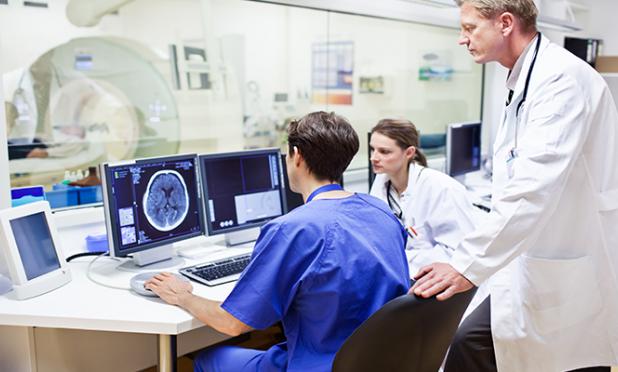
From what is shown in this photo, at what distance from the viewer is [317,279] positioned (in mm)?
1271

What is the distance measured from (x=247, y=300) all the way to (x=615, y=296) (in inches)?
42.3

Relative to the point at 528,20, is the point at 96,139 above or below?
below

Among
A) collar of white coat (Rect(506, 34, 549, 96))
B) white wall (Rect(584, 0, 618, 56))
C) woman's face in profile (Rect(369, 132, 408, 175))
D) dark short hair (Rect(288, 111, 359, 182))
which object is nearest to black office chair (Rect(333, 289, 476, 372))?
dark short hair (Rect(288, 111, 359, 182))

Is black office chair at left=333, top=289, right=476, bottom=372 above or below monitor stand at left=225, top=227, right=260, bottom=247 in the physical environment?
above

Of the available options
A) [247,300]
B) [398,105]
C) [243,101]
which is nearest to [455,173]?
[398,105]

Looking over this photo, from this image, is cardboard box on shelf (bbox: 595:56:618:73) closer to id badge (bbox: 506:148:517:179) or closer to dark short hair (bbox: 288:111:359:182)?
id badge (bbox: 506:148:517:179)

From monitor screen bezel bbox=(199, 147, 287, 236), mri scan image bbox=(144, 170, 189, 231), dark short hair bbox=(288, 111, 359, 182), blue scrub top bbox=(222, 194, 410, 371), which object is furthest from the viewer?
monitor screen bezel bbox=(199, 147, 287, 236)

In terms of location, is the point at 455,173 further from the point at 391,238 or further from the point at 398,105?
the point at 391,238

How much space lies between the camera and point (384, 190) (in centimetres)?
245

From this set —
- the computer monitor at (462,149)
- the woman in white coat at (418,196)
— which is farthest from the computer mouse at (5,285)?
the computer monitor at (462,149)

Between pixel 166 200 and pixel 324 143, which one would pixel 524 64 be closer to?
pixel 324 143

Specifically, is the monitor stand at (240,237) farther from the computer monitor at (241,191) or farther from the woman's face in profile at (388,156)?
the woman's face in profile at (388,156)

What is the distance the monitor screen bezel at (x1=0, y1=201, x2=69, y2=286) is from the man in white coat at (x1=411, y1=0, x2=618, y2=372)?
3.74ft

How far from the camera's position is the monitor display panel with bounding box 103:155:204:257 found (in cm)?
179
